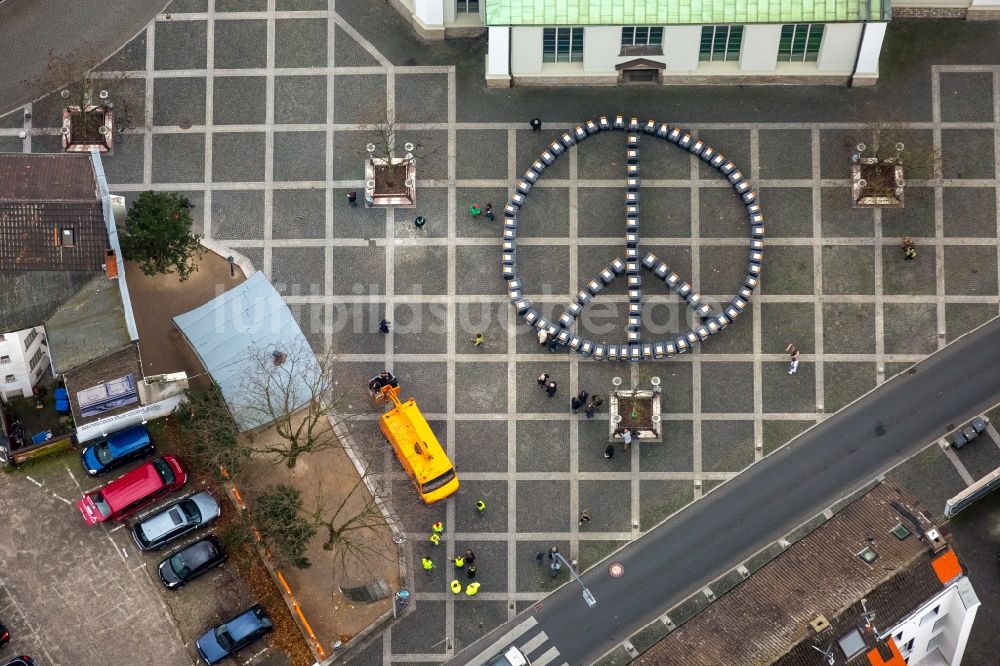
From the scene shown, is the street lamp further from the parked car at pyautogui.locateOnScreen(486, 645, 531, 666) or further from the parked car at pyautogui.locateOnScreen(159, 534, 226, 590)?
the parked car at pyautogui.locateOnScreen(159, 534, 226, 590)

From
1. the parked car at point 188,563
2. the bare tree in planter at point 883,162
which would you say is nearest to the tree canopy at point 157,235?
the parked car at point 188,563

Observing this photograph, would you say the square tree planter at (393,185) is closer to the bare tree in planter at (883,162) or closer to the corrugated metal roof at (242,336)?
the corrugated metal roof at (242,336)

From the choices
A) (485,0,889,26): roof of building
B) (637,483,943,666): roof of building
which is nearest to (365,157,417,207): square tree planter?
(485,0,889,26): roof of building

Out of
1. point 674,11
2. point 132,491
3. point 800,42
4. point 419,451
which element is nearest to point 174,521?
point 132,491

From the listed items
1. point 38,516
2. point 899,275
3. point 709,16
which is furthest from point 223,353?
point 899,275

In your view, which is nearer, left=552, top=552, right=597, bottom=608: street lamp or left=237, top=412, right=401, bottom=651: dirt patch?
left=552, top=552, right=597, bottom=608: street lamp

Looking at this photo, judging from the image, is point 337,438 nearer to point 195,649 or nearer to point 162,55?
point 195,649
